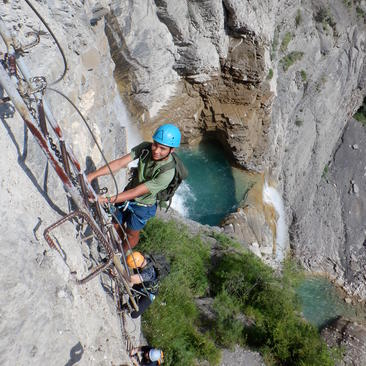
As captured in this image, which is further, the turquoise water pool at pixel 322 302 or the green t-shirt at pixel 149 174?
the turquoise water pool at pixel 322 302

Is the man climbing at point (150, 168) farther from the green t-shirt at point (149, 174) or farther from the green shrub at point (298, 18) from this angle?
the green shrub at point (298, 18)

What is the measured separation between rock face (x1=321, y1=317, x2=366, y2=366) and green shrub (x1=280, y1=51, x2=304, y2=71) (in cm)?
1204

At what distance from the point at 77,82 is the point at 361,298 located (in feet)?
58.3

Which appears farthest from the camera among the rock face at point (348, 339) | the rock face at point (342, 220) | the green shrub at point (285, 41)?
the rock face at point (342, 220)

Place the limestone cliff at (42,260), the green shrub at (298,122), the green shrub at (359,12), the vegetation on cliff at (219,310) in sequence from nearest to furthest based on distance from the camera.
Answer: the limestone cliff at (42,260), the vegetation on cliff at (219,310), the green shrub at (298,122), the green shrub at (359,12)

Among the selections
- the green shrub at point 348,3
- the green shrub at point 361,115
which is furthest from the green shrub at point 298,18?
the green shrub at point 361,115

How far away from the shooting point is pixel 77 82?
468 cm

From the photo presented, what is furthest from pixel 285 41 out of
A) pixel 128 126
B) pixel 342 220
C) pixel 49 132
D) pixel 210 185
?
pixel 49 132

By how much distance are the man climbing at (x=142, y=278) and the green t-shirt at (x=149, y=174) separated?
79 centimetres

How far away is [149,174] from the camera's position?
4.20m

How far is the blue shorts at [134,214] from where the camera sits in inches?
182

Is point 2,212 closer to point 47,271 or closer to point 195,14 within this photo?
point 47,271

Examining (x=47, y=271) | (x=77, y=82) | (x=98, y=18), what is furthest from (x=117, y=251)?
(x=98, y=18)

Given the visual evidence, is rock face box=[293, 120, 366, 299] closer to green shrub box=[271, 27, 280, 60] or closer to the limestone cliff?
green shrub box=[271, 27, 280, 60]
